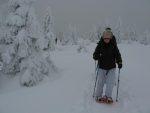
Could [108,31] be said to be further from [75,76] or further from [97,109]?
[75,76]

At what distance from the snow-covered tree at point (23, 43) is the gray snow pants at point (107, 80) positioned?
9.80ft

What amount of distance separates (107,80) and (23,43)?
4092mm

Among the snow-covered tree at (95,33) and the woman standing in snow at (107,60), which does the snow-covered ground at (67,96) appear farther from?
the snow-covered tree at (95,33)

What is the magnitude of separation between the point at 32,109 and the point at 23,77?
3161 millimetres

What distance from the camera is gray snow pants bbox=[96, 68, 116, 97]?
945cm

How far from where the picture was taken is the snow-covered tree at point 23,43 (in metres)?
11.3

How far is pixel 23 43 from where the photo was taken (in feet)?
37.4

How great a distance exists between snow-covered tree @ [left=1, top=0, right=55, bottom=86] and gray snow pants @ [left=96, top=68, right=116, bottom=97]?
2987 mm

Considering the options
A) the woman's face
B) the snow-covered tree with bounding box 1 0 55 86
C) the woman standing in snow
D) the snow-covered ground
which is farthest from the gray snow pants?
the snow-covered tree with bounding box 1 0 55 86

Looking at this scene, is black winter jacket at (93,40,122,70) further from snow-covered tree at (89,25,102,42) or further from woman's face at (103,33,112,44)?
snow-covered tree at (89,25,102,42)

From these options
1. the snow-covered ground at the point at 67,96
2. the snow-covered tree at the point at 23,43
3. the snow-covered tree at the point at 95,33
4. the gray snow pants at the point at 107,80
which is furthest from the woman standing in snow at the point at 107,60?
the snow-covered tree at the point at 95,33

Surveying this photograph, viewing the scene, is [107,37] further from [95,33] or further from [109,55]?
[95,33]

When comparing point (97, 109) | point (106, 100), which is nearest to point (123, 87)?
point (106, 100)

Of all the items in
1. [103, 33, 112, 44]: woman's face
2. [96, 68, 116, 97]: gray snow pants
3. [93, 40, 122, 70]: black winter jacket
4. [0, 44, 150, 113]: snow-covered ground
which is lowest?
[0, 44, 150, 113]: snow-covered ground
